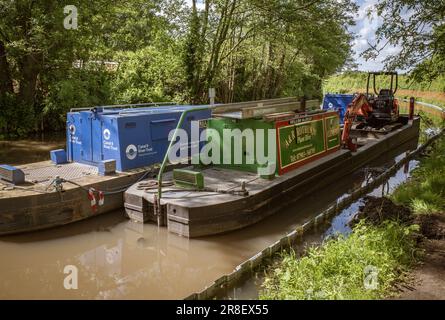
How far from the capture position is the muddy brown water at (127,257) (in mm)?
6398

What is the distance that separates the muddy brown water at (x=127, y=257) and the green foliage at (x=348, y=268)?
64 centimetres

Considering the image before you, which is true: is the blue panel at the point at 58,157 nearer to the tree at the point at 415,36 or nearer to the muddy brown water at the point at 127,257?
the muddy brown water at the point at 127,257

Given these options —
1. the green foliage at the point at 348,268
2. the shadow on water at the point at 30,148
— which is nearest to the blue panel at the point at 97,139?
the shadow on water at the point at 30,148

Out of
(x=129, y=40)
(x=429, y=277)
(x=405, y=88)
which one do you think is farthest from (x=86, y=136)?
(x=405, y=88)

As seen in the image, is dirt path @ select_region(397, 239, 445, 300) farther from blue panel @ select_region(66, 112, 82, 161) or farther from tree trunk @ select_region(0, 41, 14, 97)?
tree trunk @ select_region(0, 41, 14, 97)

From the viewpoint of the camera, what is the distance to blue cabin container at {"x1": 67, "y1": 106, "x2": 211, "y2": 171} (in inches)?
382

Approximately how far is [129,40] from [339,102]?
11712mm

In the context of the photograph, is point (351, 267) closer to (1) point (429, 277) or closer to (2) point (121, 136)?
(1) point (429, 277)

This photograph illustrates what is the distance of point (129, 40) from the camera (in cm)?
2283

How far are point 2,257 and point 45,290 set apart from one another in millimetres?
1509

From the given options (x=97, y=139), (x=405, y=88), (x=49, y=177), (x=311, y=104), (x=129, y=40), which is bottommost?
(x=49, y=177)

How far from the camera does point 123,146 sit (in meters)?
9.73

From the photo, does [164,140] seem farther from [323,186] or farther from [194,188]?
[323,186]

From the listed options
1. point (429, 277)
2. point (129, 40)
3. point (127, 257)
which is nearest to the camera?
point (429, 277)
